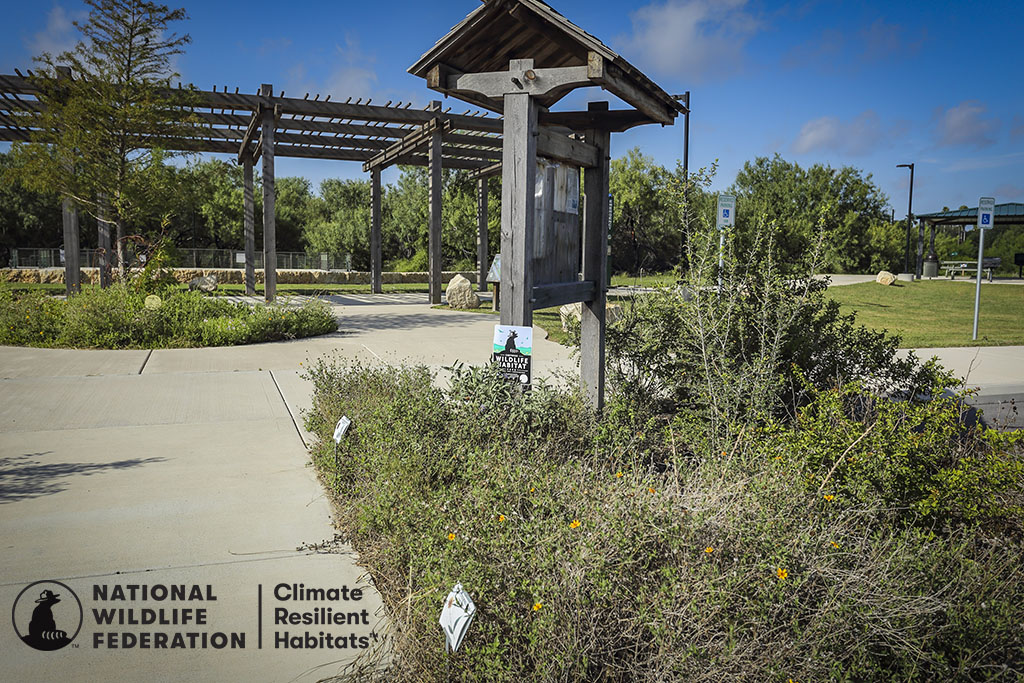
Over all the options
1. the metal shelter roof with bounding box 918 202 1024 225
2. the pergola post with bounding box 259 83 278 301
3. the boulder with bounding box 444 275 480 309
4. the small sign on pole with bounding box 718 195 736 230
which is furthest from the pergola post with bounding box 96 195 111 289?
the metal shelter roof with bounding box 918 202 1024 225

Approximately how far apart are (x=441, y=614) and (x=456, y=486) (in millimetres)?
1041

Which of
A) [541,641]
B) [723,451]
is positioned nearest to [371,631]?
[541,641]

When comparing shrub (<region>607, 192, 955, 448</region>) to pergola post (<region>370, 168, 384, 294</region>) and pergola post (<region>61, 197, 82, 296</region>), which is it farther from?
pergola post (<region>370, 168, 384, 294</region>)

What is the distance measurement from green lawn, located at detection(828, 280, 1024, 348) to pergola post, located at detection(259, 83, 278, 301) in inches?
520

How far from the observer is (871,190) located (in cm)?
4728

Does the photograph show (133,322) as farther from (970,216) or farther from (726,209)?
(970,216)

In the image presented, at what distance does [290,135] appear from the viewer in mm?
19719

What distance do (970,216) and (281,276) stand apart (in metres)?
29.9

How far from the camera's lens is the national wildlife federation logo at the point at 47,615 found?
2854 millimetres

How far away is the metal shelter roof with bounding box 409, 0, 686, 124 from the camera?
4.48 meters

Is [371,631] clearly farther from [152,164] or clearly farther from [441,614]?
[152,164]

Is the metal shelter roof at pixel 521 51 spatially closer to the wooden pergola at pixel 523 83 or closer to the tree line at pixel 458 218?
the wooden pergola at pixel 523 83

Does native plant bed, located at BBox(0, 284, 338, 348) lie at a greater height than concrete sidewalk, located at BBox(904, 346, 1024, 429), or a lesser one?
greater

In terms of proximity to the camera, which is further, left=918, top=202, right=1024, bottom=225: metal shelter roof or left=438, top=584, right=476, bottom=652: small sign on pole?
left=918, top=202, right=1024, bottom=225: metal shelter roof
